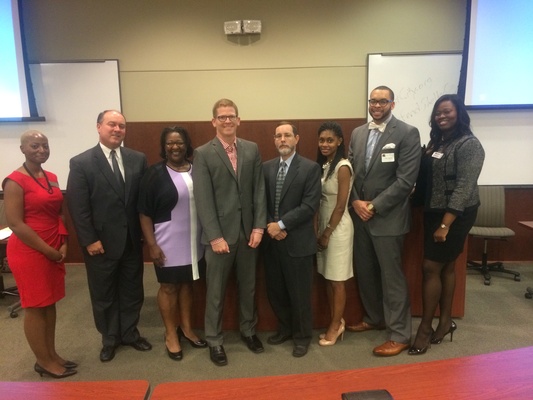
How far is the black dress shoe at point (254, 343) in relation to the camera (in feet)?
8.74

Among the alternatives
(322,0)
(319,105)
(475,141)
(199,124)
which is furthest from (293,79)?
(475,141)

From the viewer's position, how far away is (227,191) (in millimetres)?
2389

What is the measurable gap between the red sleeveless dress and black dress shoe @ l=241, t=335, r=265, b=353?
53.5 inches

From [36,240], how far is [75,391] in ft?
4.55

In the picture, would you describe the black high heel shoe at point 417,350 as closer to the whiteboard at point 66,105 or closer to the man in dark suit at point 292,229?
the man in dark suit at point 292,229

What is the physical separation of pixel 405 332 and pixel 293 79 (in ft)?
10.4

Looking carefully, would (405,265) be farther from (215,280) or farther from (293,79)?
(293,79)

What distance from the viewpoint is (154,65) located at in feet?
14.8

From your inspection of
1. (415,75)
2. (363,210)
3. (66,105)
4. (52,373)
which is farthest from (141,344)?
(415,75)

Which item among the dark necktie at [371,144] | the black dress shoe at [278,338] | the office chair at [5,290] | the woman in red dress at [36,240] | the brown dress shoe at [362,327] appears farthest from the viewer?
the office chair at [5,290]

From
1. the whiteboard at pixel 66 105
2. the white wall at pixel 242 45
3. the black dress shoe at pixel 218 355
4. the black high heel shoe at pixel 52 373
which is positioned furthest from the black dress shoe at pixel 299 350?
the whiteboard at pixel 66 105

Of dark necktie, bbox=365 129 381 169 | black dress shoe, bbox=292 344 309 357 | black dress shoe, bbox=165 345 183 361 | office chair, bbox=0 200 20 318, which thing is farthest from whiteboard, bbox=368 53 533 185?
office chair, bbox=0 200 20 318

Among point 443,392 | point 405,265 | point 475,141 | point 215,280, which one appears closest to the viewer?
point 443,392

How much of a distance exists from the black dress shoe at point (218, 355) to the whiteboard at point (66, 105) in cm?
323
